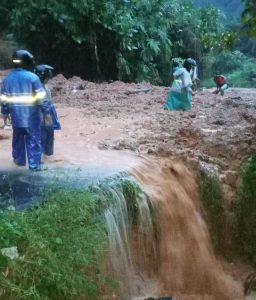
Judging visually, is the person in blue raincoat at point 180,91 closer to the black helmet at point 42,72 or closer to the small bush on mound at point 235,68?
the black helmet at point 42,72

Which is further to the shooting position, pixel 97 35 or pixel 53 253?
pixel 97 35

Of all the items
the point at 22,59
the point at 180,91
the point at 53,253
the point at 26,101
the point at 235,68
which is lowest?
the point at 235,68

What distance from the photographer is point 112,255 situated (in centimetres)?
600

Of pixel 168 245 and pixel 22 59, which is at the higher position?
pixel 22 59

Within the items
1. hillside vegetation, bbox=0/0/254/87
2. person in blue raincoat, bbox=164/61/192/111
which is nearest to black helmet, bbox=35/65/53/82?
person in blue raincoat, bbox=164/61/192/111

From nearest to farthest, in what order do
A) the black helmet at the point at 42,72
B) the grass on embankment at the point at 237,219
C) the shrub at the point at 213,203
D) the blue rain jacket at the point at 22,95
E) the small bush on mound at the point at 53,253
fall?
the small bush on mound at the point at 53,253 < the blue rain jacket at the point at 22,95 < the black helmet at the point at 42,72 < the shrub at the point at 213,203 < the grass on embankment at the point at 237,219

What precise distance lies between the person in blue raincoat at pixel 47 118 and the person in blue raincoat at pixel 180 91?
4966 millimetres

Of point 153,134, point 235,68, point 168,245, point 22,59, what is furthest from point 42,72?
point 235,68

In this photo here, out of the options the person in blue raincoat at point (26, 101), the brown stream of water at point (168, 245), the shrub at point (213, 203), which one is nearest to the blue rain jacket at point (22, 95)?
the person in blue raincoat at point (26, 101)

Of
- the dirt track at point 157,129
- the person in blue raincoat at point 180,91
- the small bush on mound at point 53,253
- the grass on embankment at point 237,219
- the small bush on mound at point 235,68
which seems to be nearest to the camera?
the small bush on mound at point 53,253

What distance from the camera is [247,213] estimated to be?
29.2 ft

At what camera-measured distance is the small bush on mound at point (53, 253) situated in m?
4.27

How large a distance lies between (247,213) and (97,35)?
10853 mm

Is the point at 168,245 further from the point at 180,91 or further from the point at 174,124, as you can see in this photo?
the point at 180,91
